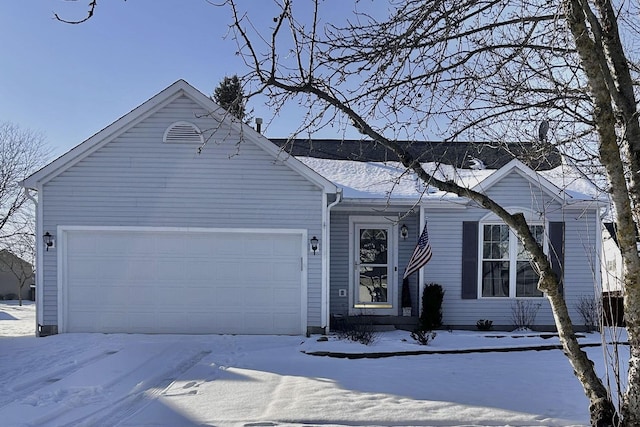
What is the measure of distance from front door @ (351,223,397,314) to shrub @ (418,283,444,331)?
102cm

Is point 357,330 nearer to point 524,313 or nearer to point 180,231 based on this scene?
point 524,313

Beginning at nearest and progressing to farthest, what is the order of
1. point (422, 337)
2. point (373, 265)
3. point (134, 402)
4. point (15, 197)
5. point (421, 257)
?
1. point (134, 402)
2. point (422, 337)
3. point (421, 257)
4. point (373, 265)
5. point (15, 197)

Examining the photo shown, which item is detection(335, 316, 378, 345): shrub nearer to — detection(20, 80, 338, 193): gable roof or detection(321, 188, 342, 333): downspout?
detection(321, 188, 342, 333): downspout

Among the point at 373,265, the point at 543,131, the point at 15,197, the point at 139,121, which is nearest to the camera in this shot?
the point at 543,131

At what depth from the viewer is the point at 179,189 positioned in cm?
897

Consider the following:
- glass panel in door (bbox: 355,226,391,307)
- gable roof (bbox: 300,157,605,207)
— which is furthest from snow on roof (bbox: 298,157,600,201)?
glass panel in door (bbox: 355,226,391,307)

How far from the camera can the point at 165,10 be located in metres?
4.48

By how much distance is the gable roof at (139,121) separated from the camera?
28.9 feet

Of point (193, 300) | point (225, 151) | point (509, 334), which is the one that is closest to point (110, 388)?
point (193, 300)

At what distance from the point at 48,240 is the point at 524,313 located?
389 inches

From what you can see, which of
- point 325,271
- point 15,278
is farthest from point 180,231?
point 15,278

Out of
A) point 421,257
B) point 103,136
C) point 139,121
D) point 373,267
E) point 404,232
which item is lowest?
point 373,267

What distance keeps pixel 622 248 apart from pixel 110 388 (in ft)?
18.7

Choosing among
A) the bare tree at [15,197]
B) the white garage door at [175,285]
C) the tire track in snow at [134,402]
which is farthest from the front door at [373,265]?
the bare tree at [15,197]
